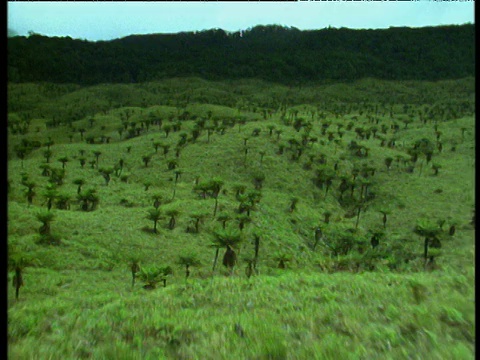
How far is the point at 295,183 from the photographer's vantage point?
2485 inches

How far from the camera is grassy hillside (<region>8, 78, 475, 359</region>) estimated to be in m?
5.55

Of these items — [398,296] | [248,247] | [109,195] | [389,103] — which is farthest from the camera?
[389,103]

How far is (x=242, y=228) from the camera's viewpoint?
145 ft

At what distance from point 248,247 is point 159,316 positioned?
35335 millimetres

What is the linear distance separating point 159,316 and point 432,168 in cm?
6867

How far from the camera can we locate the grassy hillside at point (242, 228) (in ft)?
18.2

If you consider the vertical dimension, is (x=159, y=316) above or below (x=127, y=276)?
above

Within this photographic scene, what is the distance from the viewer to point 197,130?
83.0 metres

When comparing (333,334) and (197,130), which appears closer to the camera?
(333,334)

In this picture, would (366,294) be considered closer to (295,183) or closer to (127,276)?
(127,276)

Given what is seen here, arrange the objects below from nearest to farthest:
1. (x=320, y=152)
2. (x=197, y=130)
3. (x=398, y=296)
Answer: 1. (x=398, y=296)
2. (x=320, y=152)
3. (x=197, y=130)

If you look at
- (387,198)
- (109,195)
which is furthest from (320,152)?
(109,195)

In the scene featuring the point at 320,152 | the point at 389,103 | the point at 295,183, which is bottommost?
the point at 295,183

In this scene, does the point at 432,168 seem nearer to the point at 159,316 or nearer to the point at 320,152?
the point at 320,152
